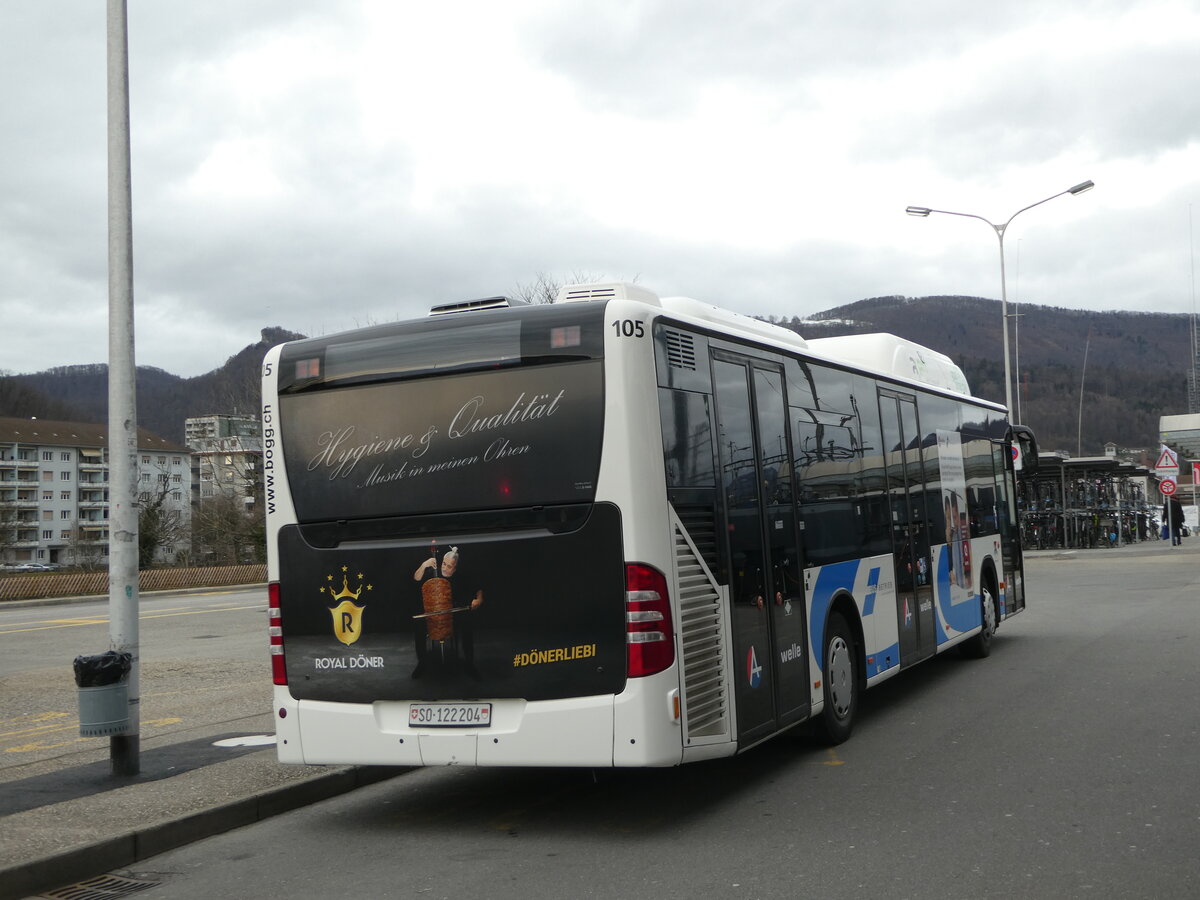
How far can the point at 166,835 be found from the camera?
6.91 meters

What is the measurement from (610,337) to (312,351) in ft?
6.64

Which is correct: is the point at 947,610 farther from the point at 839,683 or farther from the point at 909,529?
the point at 839,683

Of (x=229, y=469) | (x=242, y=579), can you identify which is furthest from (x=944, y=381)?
(x=229, y=469)

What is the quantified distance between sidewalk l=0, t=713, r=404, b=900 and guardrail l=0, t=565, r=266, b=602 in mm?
31462

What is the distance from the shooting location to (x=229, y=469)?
208 ft

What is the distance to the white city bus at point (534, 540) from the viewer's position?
673cm

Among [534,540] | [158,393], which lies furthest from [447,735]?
[158,393]

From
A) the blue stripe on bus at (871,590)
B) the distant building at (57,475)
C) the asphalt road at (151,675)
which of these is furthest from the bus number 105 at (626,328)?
the distant building at (57,475)

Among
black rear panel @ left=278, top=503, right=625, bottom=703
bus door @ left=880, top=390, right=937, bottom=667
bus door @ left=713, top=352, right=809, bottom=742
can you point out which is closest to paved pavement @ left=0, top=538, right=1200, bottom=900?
black rear panel @ left=278, top=503, right=625, bottom=703

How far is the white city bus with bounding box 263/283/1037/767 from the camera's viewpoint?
6727mm

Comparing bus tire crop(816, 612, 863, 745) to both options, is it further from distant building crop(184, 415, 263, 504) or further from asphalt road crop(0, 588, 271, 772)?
distant building crop(184, 415, 263, 504)

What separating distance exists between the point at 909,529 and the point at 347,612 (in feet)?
19.5

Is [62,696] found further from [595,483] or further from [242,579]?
[242,579]

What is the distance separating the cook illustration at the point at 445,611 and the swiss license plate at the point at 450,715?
19 cm
